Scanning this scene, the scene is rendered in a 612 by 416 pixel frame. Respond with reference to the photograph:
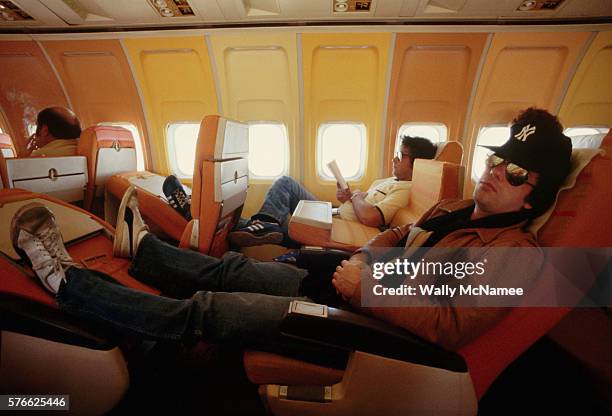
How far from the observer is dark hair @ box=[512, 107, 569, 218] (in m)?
1.05

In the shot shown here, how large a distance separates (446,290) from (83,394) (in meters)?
1.67

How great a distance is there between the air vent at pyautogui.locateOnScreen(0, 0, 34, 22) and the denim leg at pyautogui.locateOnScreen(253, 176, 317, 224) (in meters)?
3.63

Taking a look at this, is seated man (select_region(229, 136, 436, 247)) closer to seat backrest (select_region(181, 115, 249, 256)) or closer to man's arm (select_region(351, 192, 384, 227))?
man's arm (select_region(351, 192, 384, 227))

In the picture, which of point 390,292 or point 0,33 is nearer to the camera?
point 390,292

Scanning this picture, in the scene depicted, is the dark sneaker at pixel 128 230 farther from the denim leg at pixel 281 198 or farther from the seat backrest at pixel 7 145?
the seat backrest at pixel 7 145

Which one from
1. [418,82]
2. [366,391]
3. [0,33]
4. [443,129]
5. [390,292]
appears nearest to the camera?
[366,391]

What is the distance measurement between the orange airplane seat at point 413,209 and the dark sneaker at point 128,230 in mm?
1249

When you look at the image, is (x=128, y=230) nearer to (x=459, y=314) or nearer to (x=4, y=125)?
(x=459, y=314)

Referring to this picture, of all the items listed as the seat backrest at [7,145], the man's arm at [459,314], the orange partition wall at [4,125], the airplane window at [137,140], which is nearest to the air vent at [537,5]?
the man's arm at [459,314]

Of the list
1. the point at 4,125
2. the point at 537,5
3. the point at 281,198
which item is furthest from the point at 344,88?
the point at 4,125

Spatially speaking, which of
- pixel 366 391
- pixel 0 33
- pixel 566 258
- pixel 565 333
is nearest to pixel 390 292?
pixel 366 391

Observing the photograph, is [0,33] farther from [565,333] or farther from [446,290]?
[565,333]

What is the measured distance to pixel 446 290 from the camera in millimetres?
1121

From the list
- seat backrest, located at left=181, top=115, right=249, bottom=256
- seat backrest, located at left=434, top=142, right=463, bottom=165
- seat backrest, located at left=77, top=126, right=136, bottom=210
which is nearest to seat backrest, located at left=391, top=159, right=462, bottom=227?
seat backrest, located at left=434, top=142, right=463, bottom=165
